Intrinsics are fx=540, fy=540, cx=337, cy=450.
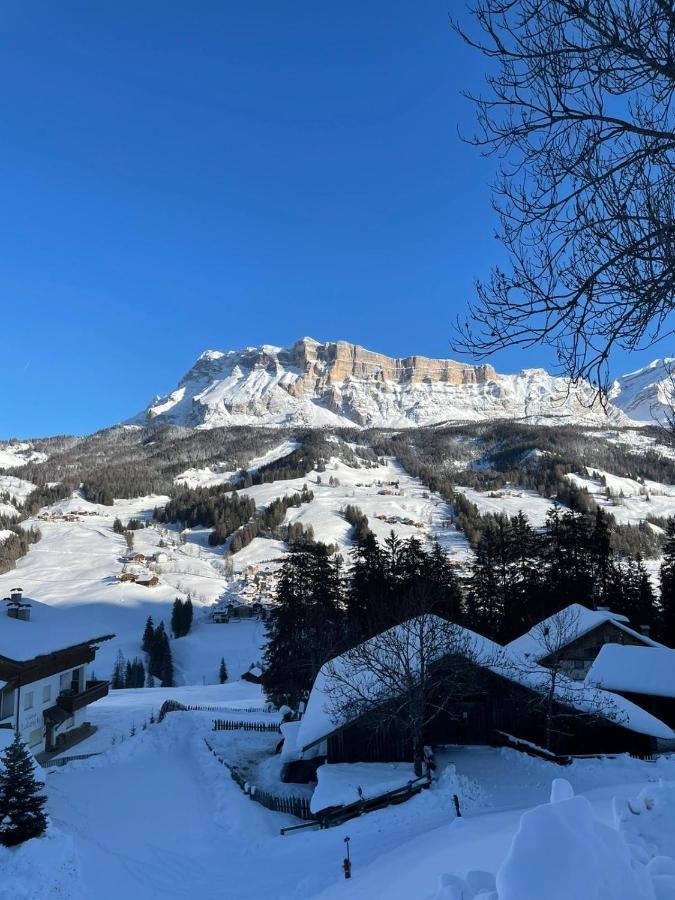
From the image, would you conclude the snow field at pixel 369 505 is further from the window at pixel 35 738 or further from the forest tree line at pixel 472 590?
the window at pixel 35 738

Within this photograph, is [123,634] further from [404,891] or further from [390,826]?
[404,891]

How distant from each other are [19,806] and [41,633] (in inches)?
495

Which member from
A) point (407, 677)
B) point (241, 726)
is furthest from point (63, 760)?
point (407, 677)


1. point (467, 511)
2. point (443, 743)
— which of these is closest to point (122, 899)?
point (443, 743)

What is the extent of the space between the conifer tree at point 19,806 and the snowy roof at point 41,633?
8.87m

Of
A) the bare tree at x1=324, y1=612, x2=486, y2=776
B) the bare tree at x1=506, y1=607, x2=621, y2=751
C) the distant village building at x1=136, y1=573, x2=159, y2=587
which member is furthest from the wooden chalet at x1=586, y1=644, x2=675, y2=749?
the distant village building at x1=136, y1=573, x2=159, y2=587

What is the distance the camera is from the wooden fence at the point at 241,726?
88.6 feet

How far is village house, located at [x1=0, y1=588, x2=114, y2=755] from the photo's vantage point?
19812 mm

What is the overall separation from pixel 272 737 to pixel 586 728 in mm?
14876

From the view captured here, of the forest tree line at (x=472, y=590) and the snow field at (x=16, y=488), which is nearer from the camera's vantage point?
the forest tree line at (x=472, y=590)

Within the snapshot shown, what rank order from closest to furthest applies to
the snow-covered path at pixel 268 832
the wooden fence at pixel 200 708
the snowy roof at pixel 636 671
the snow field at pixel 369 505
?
the snow-covered path at pixel 268 832 < the snowy roof at pixel 636 671 < the wooden fence at pixel 200 708 < the snow field at pixel 369 505

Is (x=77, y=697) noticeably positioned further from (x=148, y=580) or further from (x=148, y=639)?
(x=148, y=580)

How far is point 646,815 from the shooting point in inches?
240

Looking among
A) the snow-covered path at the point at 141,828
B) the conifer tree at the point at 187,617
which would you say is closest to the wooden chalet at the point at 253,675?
the conifer tree at the point at 187,617
